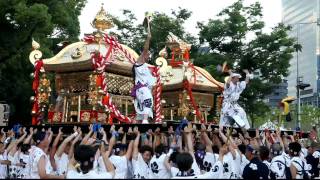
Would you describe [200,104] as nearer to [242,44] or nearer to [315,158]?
A: [242,44]

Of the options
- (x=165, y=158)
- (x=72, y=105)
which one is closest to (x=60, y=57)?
(x=72, y=105)

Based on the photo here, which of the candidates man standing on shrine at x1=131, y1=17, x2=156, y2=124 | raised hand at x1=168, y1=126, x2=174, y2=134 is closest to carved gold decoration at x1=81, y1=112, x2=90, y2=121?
man standing on shrine at x1=131, y1=17, x2=156, y2=124

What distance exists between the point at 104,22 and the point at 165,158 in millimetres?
12428

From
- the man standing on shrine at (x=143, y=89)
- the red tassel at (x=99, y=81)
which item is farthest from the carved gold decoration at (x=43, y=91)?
the man standing on shrine at (x=143, y=89)

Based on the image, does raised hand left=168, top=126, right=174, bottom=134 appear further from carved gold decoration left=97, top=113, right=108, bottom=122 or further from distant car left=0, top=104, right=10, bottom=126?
distant car left=0, top=104, right=10, bottom=126

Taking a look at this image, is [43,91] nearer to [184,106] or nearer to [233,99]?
[184,106]

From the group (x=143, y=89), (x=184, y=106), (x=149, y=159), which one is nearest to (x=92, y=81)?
(x=143, y=89)

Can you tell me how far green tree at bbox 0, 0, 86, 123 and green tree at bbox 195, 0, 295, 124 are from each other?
815cm

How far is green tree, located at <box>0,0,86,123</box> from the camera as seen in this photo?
23.4 m

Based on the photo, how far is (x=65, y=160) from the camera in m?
9.05

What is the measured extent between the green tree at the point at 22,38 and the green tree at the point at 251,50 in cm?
815

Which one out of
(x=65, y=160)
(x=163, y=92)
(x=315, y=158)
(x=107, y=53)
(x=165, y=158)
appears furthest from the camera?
(x=163, y=92)

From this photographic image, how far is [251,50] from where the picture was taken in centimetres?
2989

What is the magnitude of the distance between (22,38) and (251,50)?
12151mm
